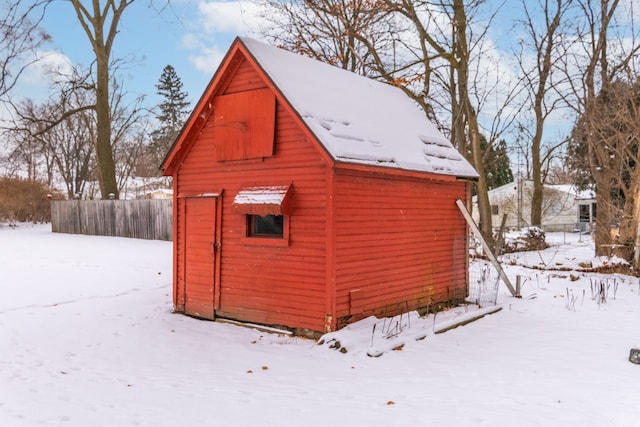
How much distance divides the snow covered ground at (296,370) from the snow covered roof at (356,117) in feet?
10.5

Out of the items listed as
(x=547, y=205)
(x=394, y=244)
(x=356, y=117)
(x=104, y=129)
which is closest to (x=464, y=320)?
(x=394, y=244)

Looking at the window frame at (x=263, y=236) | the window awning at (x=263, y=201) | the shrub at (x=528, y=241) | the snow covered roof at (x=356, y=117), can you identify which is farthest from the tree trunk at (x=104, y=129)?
the shrub at (x=528, y=241)

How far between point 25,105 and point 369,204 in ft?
136

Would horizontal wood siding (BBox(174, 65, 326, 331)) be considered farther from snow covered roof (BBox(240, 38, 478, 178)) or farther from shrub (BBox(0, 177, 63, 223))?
shrub (BBox(0, 177, 63, 223))

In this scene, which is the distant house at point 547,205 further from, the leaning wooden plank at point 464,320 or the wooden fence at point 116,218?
the leaning wooden plank at point 464,320

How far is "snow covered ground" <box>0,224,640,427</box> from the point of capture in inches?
223

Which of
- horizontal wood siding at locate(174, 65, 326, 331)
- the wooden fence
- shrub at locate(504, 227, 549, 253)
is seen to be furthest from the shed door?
shrub at locate(504, 227, 549, 253)

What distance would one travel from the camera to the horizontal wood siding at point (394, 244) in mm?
8859

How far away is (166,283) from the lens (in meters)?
14.3

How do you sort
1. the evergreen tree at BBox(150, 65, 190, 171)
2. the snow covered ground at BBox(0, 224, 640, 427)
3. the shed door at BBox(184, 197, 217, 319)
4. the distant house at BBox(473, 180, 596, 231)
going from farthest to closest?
the evergreen tree at BBox(150, 65, 190, 171) < the distant house at BBox(473, 180, 596, 231) < the shed door at BBox(184, 197, 217, 319) < the snow covered ground at BBox(0, 224, 640, 427)

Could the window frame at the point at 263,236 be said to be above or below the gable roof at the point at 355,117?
below

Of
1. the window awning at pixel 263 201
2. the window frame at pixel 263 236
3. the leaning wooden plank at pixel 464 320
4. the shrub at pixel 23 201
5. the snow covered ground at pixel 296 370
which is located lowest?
the snow covered ground at pixel 296 370

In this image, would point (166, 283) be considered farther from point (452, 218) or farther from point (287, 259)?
point (452, 218)

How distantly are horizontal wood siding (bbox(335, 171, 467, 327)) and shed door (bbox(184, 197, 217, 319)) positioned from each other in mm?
2929
